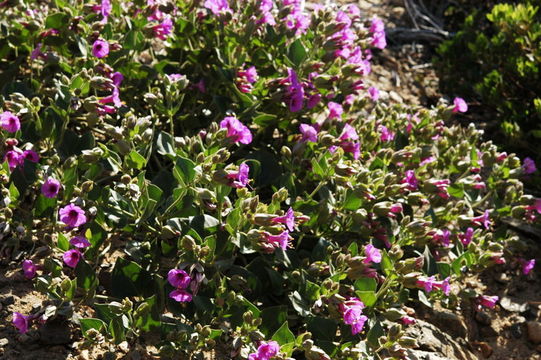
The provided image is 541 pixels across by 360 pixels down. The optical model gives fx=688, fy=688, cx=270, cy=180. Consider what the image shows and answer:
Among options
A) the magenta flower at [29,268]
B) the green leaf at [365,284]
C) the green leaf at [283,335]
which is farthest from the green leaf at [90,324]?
the green leaf at [365,284]

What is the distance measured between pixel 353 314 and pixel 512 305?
4.39ft

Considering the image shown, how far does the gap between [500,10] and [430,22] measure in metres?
1.06

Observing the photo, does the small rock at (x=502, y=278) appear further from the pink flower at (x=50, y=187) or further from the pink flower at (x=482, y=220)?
the pink flower at (x=50, y=187)

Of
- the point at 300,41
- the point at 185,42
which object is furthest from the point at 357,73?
the point at 185,42

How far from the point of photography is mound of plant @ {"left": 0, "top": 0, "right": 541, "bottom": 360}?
2619 millimetres

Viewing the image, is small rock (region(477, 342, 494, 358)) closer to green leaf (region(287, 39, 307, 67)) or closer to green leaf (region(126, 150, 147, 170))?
green leaf (region(287, 39, 307, 67))

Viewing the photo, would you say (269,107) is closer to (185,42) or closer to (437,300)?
(185,42)

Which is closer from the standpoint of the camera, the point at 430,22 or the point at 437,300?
the point at 437,300

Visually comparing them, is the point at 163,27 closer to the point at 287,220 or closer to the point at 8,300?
the point at 287,220

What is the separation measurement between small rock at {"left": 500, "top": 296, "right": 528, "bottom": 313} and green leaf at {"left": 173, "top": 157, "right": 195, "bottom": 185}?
1.89 metres

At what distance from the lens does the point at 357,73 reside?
139 inches

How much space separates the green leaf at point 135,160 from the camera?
2.76 metres

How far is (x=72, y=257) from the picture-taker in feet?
8.48

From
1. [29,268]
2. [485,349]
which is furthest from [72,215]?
[485,349]
